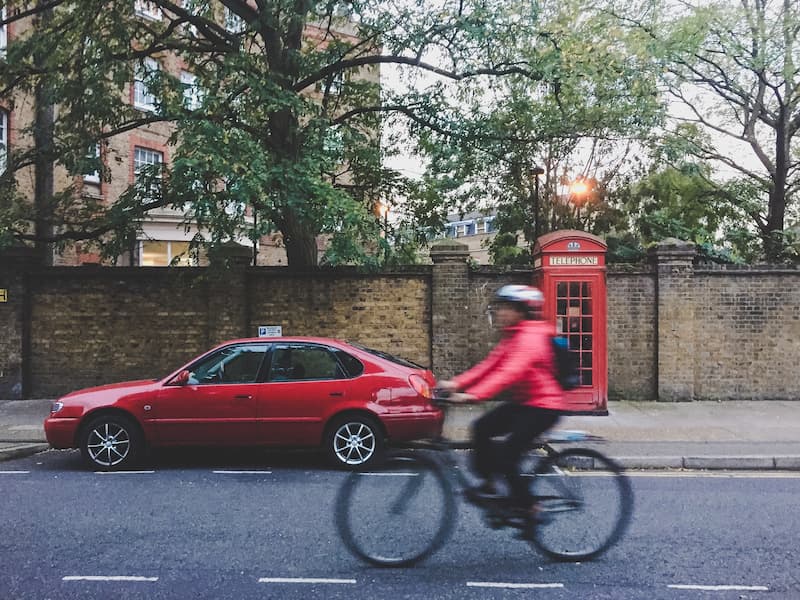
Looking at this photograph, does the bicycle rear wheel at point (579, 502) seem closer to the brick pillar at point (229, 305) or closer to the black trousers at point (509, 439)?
the black trousers at point (509, 439)

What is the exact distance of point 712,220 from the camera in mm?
18438

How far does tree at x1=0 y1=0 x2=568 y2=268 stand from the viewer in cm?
955

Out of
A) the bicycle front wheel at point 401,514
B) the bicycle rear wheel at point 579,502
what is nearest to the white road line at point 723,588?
the bicycle rear wheel at point 579,502

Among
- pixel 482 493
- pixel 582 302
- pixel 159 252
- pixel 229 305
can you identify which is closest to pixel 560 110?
pixel 582 302

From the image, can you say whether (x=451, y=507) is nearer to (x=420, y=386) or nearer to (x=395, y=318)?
(x=420, y=386)

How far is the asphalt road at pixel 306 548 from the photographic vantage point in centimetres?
420

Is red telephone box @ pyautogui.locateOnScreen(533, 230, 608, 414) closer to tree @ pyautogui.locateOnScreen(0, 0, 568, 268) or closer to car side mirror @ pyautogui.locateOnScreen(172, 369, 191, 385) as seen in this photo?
tree @ pyautogui.locateOnScreen(0, 0, 568, 268)

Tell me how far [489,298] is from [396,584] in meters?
8.47

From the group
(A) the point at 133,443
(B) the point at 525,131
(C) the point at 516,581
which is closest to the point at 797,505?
(C) the point at 516,581

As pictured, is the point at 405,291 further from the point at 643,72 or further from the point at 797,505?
the point at 797,505

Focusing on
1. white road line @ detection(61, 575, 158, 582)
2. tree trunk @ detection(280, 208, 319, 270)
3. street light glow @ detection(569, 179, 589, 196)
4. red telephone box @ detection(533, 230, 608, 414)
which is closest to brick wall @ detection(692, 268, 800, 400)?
red telephone box @ detection(533, 230, 608, 414)

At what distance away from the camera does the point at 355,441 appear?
7395 millimetres

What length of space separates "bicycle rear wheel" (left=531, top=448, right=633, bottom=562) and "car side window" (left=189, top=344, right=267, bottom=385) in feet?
13.2

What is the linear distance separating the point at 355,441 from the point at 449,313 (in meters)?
5.28
